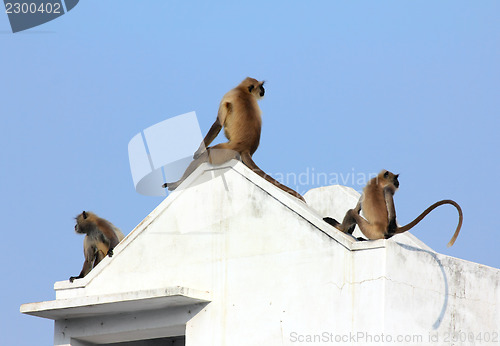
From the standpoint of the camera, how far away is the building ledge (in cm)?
931

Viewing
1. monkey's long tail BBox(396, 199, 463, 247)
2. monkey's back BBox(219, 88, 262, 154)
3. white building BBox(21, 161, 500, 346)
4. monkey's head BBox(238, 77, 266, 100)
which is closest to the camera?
white building BBox(21, 161, 500, 346)

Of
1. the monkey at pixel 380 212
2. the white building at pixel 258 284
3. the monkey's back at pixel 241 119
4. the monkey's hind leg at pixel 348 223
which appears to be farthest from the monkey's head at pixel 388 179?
the monkey's back at pixel 241 119

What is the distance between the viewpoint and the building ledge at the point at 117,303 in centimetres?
931

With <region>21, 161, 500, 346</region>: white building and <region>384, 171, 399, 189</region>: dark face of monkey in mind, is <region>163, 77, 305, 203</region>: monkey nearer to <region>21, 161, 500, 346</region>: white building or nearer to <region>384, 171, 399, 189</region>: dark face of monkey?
<region>21, 161, 500, 346</region>: white building

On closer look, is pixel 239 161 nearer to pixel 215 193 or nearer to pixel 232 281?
pixel 215 193

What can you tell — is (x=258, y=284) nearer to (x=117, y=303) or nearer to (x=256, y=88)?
(x=117, y=303)

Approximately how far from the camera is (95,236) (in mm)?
11508

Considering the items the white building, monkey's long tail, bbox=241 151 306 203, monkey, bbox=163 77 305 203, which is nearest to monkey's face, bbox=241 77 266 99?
monkey, bbox=163 77 305 203

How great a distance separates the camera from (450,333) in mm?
9219

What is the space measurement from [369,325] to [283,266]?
1.05 m

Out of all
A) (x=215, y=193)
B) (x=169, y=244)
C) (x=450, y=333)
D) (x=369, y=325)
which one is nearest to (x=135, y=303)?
(x=169, y=244)

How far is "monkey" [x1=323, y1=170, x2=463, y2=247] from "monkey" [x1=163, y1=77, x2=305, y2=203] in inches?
32.6

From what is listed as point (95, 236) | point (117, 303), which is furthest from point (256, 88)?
point (117, 303)

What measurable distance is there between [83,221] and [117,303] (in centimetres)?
222
